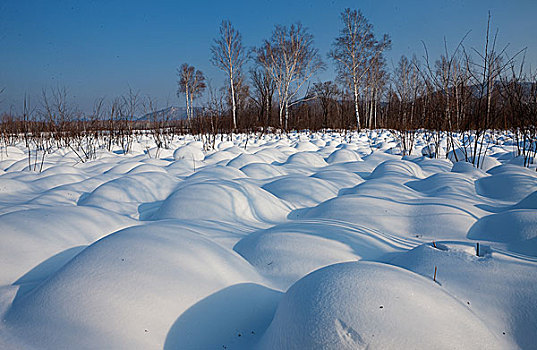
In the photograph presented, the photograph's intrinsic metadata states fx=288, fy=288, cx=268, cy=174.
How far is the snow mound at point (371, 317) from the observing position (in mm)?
717

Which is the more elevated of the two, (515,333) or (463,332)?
(463,332)

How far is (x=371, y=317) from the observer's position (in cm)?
74

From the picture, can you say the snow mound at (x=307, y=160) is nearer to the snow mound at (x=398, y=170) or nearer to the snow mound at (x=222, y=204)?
the snow mound at (x=398, y=170)

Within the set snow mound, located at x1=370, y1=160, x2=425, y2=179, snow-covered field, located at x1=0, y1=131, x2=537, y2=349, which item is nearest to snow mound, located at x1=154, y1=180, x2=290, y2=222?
snow-covered field, located at x1=0, y1=131, x2=537, y2=349

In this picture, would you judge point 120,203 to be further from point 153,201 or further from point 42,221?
point 42,221

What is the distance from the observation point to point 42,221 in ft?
5.21

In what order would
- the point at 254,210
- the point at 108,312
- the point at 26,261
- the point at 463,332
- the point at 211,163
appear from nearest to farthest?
the point at 463,332 → the point at 108,312 → the point at 26,261 → the point at 254,210 → the point at 211,163

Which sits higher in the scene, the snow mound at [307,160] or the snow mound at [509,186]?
the snow mound at [307,160]

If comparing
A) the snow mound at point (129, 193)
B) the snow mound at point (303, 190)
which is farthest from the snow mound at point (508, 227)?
the snow mound at point (129, 193)

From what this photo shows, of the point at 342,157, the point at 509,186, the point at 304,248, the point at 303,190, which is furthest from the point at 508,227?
the point at 342,157

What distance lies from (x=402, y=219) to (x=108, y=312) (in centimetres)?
180

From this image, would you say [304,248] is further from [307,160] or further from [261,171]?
[307,160]

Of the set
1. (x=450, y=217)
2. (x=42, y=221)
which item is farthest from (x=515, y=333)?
(x=42, y=221)

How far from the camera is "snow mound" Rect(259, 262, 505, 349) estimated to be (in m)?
0.72
